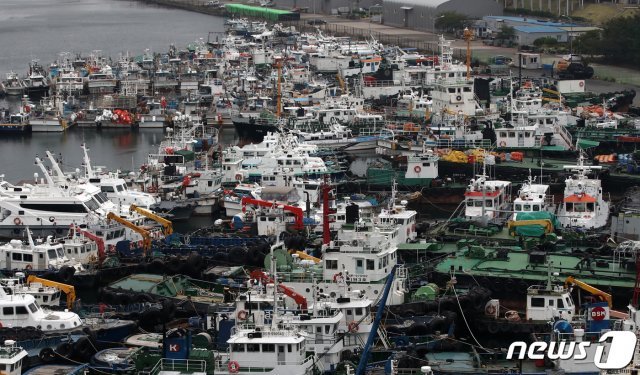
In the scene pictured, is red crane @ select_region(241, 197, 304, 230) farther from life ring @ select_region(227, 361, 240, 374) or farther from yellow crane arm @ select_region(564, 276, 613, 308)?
life ring @ select_region(227, 361, 240, 374)

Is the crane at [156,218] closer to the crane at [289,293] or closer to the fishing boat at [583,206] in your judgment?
the fishing boat at [583,206]

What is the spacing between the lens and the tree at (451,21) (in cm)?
10175

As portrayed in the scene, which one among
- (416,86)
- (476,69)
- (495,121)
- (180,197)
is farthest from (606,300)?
(476,69)

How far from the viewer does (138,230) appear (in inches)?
1645

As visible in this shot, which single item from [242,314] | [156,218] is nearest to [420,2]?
[156,218]

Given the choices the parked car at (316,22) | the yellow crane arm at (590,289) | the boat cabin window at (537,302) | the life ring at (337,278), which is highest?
the life ring at (337,278)

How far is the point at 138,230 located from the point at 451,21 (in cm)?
6261

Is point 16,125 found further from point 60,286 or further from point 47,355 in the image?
point 47,355

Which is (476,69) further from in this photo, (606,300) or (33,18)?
(33,18)

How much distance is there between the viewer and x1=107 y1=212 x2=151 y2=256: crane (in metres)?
41.2

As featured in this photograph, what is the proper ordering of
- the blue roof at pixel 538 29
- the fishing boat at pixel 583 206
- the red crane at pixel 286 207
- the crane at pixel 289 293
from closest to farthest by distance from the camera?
the crane at pixel 289 293
the fishing boat at pixel 583 206
the red crane at pixel 286 207
the blue roof at pixel 538 29

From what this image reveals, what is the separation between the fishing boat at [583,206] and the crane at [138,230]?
10754 mm

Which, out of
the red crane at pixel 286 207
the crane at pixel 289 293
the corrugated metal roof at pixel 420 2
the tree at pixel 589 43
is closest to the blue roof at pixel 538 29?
the tree at pixel 589 43

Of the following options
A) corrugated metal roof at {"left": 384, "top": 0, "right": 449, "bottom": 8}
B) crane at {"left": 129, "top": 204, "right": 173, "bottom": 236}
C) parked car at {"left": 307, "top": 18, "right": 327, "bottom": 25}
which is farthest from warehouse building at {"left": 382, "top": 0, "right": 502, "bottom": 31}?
crane at {"left": 129, "top": 204, "right": 173, "bottom": 236}
